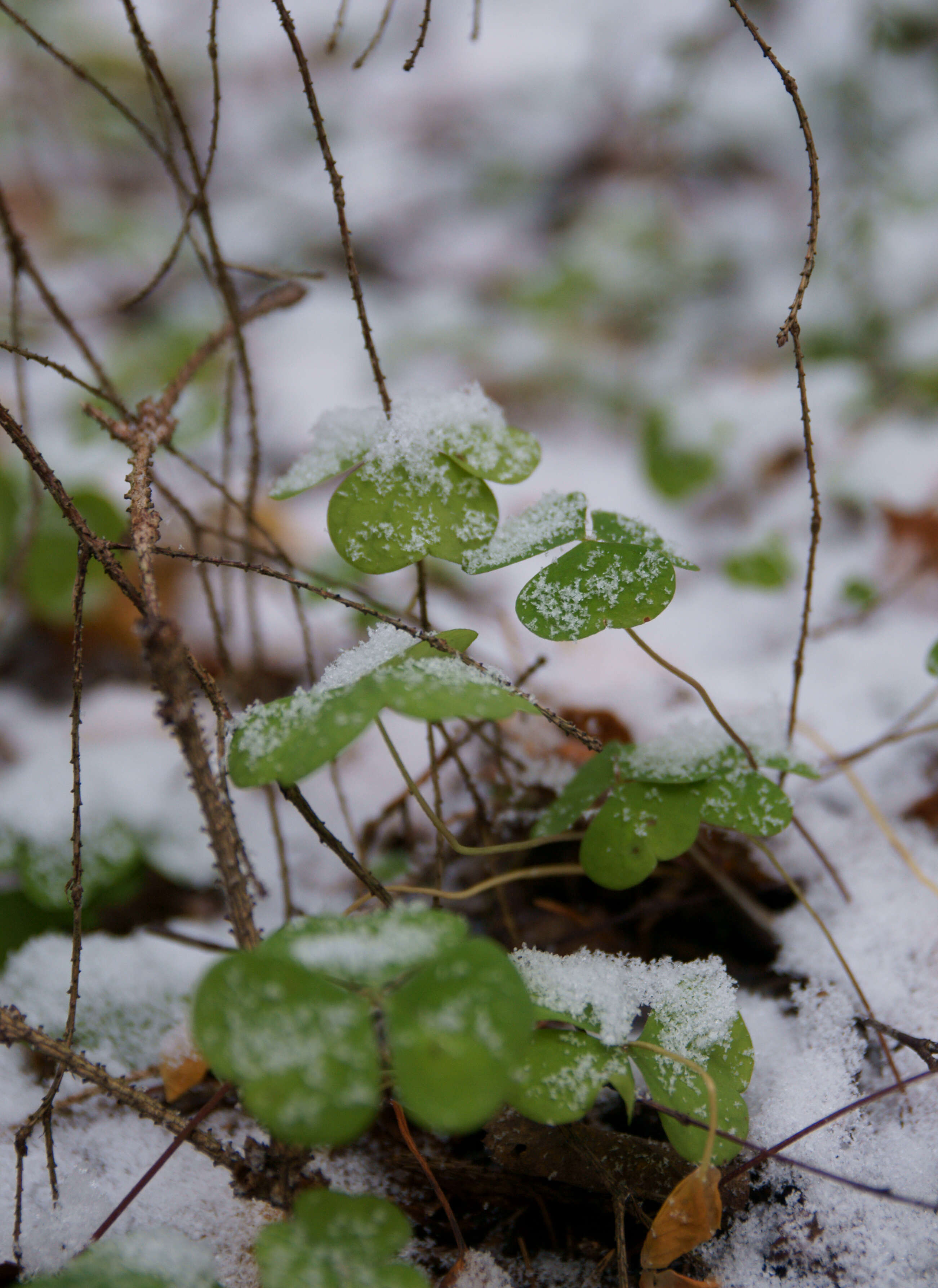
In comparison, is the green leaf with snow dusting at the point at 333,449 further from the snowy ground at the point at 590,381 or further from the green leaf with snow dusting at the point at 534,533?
the snowy ground at the point at 590,381

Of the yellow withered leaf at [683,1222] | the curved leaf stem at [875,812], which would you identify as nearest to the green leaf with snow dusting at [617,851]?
the yellow withered leaf at [683,1222]

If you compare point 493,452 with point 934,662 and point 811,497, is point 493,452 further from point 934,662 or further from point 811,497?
point 934,662

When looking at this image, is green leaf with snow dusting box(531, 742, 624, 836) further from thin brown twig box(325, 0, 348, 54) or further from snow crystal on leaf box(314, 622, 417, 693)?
thin brown twig box(325, 0, 348, 54)

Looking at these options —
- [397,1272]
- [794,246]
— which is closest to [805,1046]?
[397,1272]

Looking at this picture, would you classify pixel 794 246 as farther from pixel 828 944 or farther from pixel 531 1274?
pixel 531 1274

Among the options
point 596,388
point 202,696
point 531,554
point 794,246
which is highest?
point 794,246

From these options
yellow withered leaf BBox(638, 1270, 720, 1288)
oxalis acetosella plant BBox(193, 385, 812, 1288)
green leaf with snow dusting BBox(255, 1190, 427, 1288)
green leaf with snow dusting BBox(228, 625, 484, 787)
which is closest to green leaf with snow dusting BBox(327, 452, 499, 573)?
oxalis acetosella plant BBox(193, 385, 812, 1288)
